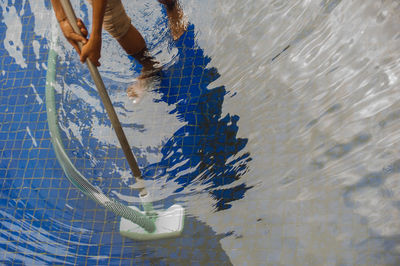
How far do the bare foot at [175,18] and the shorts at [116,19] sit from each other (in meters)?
0.38

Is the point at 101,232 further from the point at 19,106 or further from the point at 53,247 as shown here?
the point at 19,106

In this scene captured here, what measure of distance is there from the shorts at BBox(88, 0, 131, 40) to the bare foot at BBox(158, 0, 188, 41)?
38 centimetres

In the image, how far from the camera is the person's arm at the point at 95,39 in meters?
1.32

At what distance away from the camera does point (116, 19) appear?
1718mm

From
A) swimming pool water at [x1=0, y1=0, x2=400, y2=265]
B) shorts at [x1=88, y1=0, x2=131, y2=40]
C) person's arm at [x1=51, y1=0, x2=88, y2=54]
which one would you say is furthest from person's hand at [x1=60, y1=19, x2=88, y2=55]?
swimming pool water at [x1=0, y1=0, x2=400, y2=265]

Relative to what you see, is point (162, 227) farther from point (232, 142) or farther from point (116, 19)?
point (116, 19)

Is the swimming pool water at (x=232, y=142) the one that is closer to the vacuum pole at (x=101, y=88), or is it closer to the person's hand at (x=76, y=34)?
the vacuum pole at (x=101, y=88)

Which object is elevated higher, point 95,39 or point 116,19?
point 116,19

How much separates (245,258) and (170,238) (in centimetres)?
30

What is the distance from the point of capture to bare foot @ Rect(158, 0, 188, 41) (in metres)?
2.13

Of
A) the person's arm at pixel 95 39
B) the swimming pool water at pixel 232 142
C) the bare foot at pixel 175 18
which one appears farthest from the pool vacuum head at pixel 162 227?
the bare foot at pixel 175 18

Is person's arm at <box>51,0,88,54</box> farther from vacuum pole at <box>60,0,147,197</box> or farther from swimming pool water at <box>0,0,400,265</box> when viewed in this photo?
swimming pool water at <box>0,0,400,265</box>

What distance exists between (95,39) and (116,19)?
0.41 meters

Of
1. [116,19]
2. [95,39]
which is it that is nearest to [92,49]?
[95,39]
